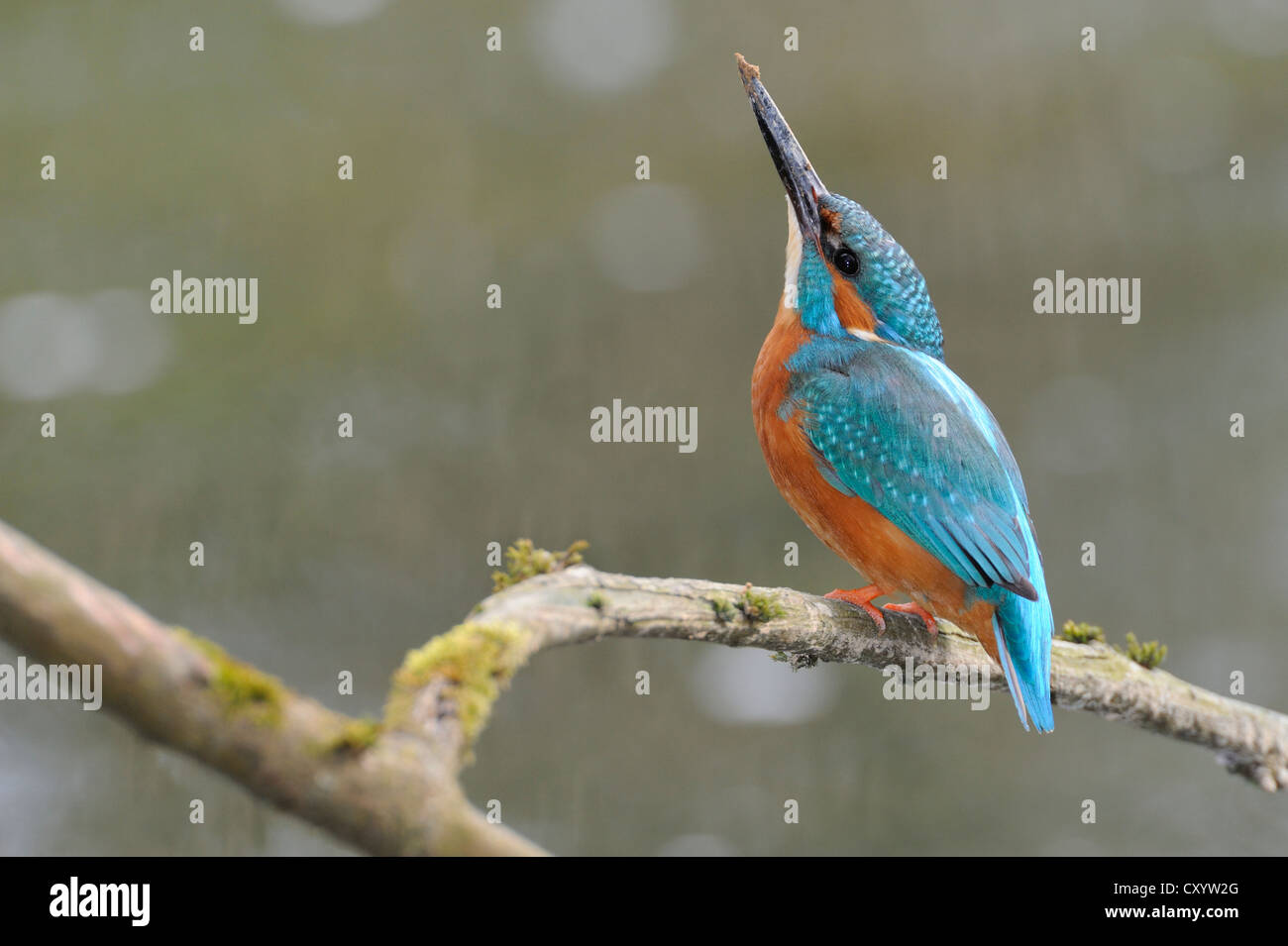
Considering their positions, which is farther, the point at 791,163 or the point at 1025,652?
the point at 791,163

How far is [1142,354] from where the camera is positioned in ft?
19.4

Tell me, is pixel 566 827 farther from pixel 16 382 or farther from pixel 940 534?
pixel 16 382

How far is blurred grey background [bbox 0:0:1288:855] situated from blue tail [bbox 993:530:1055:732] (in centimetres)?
241

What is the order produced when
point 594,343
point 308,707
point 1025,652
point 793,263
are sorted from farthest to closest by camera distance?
point 594,343 < point 793,263 < point 1025,652 < point 308,707

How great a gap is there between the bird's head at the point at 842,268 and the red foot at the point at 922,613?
2.71 ft

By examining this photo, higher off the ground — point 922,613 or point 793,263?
point 793,263

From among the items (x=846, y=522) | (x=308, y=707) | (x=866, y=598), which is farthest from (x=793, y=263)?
(x=308, y=707)

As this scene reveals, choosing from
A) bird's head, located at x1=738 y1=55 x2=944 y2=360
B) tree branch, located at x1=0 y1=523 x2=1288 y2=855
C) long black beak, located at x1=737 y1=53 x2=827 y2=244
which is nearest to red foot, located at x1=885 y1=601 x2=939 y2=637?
bird's head, located at x1=738 y1=55 x2=944 y2=360

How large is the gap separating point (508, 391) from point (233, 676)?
14.5 ft

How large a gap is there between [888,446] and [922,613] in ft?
1.66

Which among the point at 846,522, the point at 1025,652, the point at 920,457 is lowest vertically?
the point at 1025,652


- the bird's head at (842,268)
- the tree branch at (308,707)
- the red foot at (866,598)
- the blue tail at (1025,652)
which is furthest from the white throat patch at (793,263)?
the tree branch at (308,707)

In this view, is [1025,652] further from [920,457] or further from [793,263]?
[793,263]

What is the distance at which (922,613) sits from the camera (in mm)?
3158
